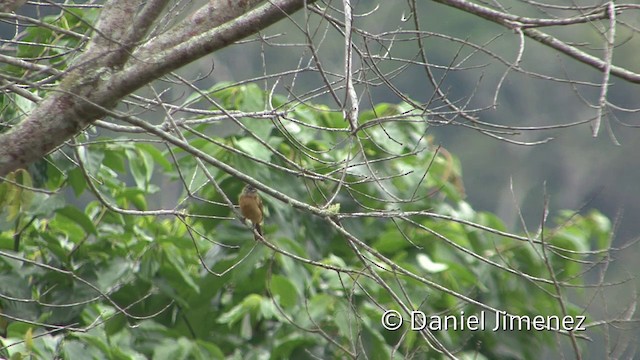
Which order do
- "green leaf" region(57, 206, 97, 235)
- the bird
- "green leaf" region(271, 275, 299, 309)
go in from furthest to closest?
"green leaf" region(271, 275, 299, 309)
"green leaf" region(57, 206, 97, 235)
the bird

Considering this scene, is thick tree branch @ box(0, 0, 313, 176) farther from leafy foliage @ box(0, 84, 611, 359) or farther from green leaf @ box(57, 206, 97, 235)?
green leaf @ box(57, 206, 97, 235)

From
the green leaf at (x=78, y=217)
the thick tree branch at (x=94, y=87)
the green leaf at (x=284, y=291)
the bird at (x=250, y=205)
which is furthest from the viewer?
the green leaf at (x=284, y=291)

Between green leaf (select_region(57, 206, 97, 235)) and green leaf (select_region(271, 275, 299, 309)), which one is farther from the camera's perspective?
green leaf (select_region(271, 275, 299, 309))

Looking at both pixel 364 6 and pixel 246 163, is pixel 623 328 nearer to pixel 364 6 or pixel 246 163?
pixel 246 163

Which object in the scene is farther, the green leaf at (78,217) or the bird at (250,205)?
the green leaf at (78,217)

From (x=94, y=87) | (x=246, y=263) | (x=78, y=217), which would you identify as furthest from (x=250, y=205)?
(x=94, y=87)

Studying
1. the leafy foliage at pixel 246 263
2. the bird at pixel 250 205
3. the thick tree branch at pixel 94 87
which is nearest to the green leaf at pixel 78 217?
the leafy foliage at pixel 246 263

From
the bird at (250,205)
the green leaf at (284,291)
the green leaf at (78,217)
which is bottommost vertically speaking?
the green leaf at (78,217)

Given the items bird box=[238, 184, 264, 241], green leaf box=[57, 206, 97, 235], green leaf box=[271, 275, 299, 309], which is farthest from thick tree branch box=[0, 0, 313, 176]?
green leaf box=[271, 275, 299, 309]

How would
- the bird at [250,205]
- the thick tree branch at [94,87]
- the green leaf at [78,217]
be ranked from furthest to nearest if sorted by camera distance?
the green leaf at [78,217]
the bird at [250,205]
the thick tree branch at [94,87]

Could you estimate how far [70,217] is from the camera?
3438mm

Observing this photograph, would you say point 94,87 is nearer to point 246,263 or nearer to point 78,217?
point 78,217

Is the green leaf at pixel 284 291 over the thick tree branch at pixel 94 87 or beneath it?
beneath

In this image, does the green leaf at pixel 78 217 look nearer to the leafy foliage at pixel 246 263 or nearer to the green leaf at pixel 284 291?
the leafy foliage at pixel 246 263
